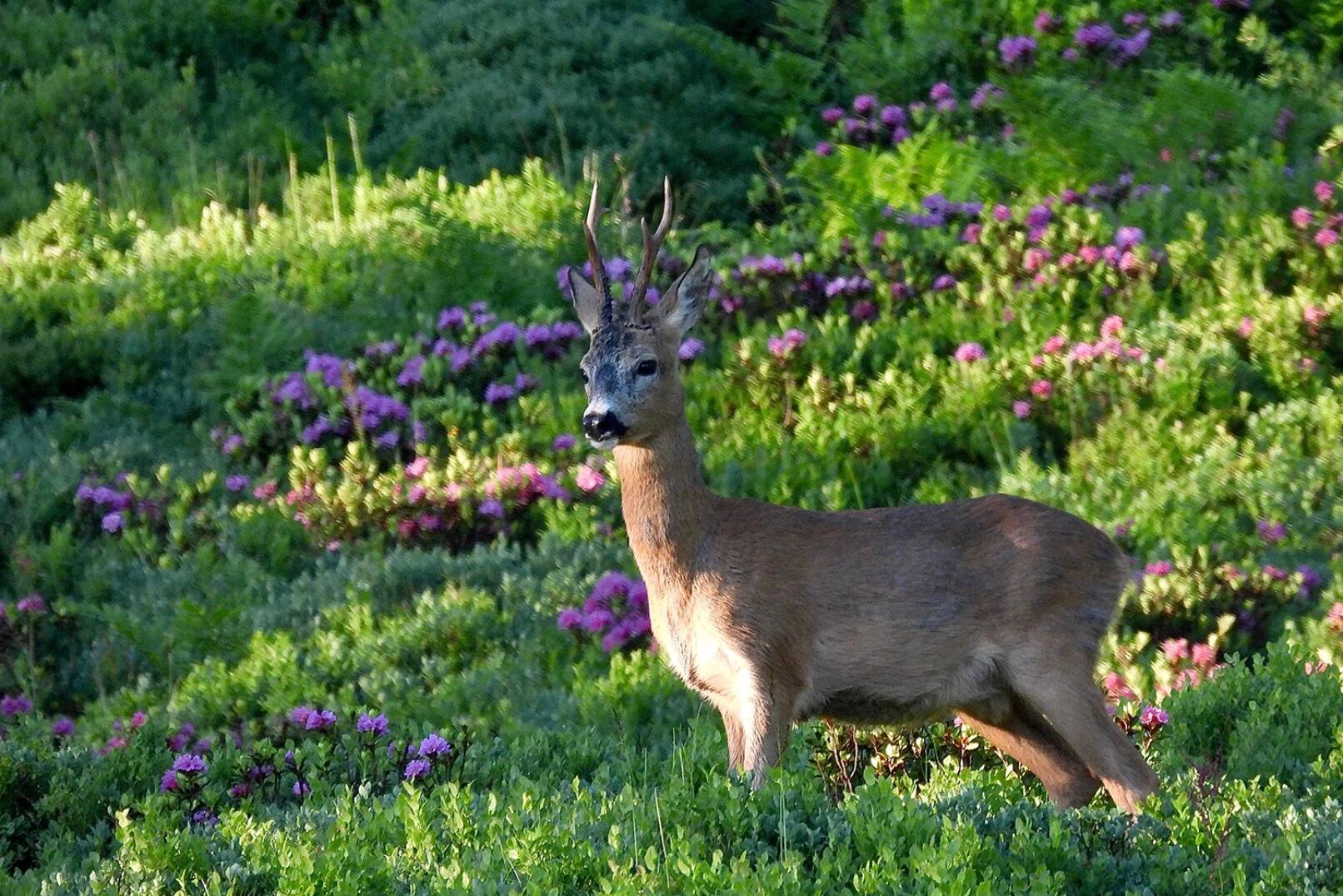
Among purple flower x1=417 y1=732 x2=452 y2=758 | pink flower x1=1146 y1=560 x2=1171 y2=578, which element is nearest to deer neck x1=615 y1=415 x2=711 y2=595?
purple flower x1=417 y1=732 x2=452 y2=758

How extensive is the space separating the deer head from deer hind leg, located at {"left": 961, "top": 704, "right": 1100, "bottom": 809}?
1337mm

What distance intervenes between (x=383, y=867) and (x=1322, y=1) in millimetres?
11462

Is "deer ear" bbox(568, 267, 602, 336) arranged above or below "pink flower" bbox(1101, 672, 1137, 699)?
above

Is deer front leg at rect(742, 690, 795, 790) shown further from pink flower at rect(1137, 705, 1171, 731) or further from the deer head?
pink flower at rect(1137, 705, 1171, 731)

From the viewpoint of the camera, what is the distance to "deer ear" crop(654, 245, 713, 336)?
644 centimetres

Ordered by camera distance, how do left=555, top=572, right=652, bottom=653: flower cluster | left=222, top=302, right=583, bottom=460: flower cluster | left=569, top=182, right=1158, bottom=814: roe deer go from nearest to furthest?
left=569, top=182, right=1158, bottom=814: roe deer → left=555, top=572, right=652, bottom=653: flower cluster → left=222, top=302, right=583, bottom=460: flower cluster

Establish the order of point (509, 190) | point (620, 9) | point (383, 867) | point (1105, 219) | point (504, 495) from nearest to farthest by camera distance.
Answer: point (383, 867) < point (504, 495) < point (1105, 219) < point (509, 190) < point (620, 9)

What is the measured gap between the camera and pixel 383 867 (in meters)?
4.77

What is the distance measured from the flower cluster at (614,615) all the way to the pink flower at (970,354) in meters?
2.49

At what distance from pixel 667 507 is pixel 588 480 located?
12.6 ft

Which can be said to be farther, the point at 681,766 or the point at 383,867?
the point at 681,766

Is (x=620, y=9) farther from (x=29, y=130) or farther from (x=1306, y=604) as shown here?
(x=1306, y=604)

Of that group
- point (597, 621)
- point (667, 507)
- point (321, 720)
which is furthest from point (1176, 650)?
point (321, 720)

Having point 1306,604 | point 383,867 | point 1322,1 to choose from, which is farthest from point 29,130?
point 383,867
